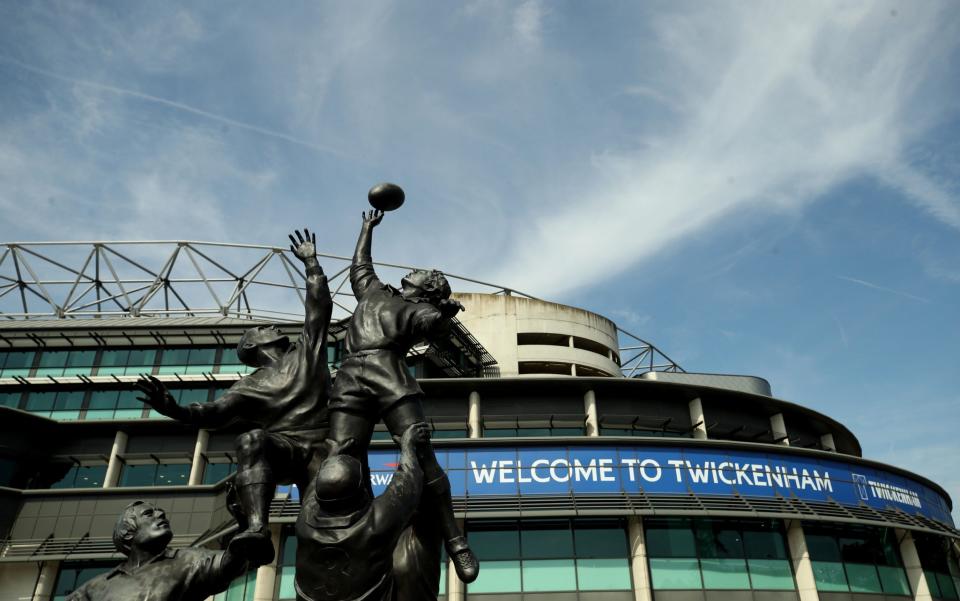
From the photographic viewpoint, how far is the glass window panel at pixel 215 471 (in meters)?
29.9

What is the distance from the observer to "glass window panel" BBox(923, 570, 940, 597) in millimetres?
26094

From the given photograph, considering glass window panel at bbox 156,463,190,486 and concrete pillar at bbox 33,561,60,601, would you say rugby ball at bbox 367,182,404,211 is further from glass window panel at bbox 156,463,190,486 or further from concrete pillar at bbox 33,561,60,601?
glass window panel at bbox 156,463,190,486

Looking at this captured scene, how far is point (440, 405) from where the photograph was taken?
29.2 metres

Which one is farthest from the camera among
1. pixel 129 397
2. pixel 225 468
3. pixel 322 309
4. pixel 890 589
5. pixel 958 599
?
pixel 129 397

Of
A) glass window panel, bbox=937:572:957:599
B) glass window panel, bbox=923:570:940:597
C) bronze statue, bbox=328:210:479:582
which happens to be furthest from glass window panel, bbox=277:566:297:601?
glass window panel, bbox=937:572:957:599

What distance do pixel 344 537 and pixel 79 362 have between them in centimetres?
3648

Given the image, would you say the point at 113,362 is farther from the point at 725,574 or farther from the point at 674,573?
the point at 725,574

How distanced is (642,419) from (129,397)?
23.9 metres

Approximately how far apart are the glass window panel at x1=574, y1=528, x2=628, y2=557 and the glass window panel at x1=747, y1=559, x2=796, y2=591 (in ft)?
14.5

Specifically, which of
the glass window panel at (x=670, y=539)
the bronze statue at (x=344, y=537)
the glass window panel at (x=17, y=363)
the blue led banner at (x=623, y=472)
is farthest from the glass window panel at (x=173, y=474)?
the bronze statue at (x=344, y=537)

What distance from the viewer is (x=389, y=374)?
4930 mm

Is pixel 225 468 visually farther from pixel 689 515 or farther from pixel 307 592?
pixel 307 592

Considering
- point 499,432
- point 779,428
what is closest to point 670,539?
point 499,432

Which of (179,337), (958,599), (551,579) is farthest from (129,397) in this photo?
(958,599)
